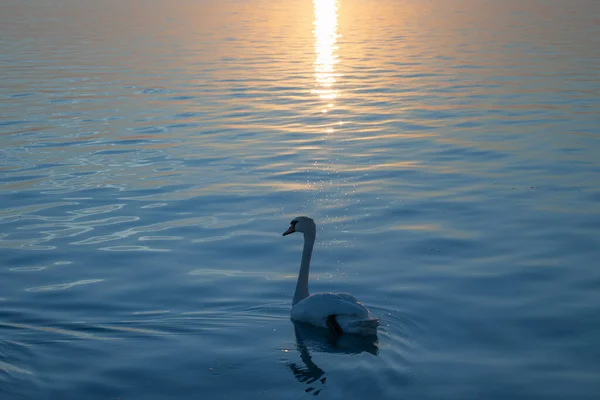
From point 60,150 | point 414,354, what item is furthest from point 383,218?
point 60,150

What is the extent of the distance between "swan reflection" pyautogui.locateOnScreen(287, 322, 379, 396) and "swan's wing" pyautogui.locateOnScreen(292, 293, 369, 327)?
0.36ft

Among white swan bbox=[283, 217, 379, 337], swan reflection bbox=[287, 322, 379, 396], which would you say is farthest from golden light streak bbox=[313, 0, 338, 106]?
swan reflection bbox=[287, 322, 379, 396]

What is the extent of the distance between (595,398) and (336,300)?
258 centimetres

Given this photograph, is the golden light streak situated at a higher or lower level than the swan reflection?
higher

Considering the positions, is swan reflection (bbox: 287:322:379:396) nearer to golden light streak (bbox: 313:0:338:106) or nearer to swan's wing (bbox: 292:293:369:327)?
swan's wing (bbox: 292:293:369:327)

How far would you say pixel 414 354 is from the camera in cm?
877

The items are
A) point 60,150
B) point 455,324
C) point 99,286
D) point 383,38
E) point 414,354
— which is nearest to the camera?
point 414,354

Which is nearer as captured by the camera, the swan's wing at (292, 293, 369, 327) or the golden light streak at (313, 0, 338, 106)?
the swan's wing at (292, 293, 369, 327)

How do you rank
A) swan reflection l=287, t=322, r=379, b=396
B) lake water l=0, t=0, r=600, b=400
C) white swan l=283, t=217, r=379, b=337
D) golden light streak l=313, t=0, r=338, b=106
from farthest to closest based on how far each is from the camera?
golden light streak l=313, t=0, r=338, b=106
white swan l=283, t=217, r=379, b=337
lake water l=0, t=0, r=600, b=400
swan reflection l=287, t=322, r=379, b=396

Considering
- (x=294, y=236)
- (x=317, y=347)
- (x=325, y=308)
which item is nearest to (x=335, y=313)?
(x=325, y=308)

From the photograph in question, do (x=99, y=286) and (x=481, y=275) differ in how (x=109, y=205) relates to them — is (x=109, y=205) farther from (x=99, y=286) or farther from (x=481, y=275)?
(x=481, y=275)

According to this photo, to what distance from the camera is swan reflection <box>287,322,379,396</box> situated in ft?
27.2

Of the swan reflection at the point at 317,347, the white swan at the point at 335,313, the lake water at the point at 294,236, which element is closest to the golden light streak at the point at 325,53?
the lake water at the point at 294,236

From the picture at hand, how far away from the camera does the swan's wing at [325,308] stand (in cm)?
898
